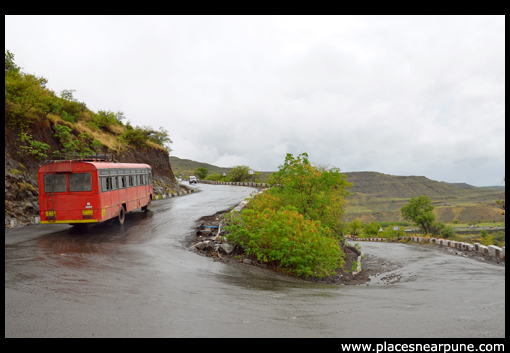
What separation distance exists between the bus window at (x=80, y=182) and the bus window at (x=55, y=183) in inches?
10.2

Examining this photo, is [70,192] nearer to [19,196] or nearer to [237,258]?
[19,196]

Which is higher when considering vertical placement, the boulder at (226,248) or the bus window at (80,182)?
the bus window at (80,182)

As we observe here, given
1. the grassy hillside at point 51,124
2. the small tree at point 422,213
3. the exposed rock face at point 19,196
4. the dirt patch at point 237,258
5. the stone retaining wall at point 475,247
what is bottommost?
the small tree at point 422,213

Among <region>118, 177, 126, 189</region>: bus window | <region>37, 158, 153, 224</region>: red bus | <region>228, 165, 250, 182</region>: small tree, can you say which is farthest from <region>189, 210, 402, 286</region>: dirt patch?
<region>228, 165, 250, 182</region>: small tree

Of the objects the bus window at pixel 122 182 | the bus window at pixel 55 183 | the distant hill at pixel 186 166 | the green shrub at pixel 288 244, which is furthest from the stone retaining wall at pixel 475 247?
the distant hill at pixel 186 166

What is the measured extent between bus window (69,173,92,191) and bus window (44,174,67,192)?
0.26 metres

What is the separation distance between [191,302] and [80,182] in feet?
30.5

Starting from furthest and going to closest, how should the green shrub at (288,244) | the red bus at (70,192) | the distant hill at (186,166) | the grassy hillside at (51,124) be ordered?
the distant hill at (186,166), the grassy hillside at (51,124), the red bus at (70,192), the green shrub at (288,244)

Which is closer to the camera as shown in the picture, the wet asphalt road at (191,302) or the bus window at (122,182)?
the wet asphalt road at (191,302)

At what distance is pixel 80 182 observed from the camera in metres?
12.8

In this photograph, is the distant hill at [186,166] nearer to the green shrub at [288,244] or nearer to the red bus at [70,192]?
the red bus at [70,192]

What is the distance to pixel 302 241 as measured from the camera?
11.0m

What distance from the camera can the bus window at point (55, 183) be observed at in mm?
12719

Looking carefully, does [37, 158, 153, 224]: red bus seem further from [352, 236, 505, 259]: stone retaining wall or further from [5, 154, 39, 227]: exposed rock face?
[352, 236, 505, 259]: stone retaining wall
